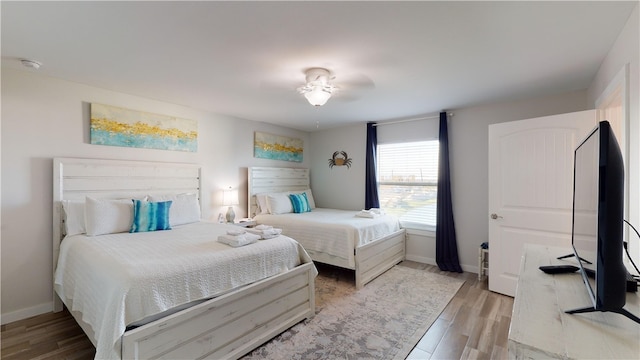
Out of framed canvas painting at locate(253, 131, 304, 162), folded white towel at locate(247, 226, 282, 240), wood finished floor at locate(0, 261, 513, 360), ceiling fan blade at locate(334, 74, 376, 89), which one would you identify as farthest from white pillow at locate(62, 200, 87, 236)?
ceiling fan blade at locate(334, 74, 376, 89)

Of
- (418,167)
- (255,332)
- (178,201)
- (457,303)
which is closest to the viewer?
(255,332)

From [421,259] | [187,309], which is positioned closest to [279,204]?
[421,259]

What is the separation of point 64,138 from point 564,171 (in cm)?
502

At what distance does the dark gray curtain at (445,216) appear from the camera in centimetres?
394

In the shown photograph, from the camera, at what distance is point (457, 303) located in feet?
9.50

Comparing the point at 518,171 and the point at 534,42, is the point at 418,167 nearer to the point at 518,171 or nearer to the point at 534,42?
the point at 518,171

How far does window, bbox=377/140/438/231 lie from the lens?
169 inches

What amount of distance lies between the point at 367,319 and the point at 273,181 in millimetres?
2924

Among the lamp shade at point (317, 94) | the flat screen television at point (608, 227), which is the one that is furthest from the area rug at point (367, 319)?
the lamp shade at point (317, 94)

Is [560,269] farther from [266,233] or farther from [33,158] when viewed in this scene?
[33,158]

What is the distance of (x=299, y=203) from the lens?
461 cm

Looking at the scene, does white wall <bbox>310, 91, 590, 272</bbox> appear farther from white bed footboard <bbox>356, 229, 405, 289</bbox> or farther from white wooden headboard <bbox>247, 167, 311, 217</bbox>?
white wooden headboard <bbox>247, 167, 311, 217</bbox>

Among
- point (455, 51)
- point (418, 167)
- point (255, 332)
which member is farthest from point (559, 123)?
point (255, 332)

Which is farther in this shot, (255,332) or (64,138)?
(64,138)
